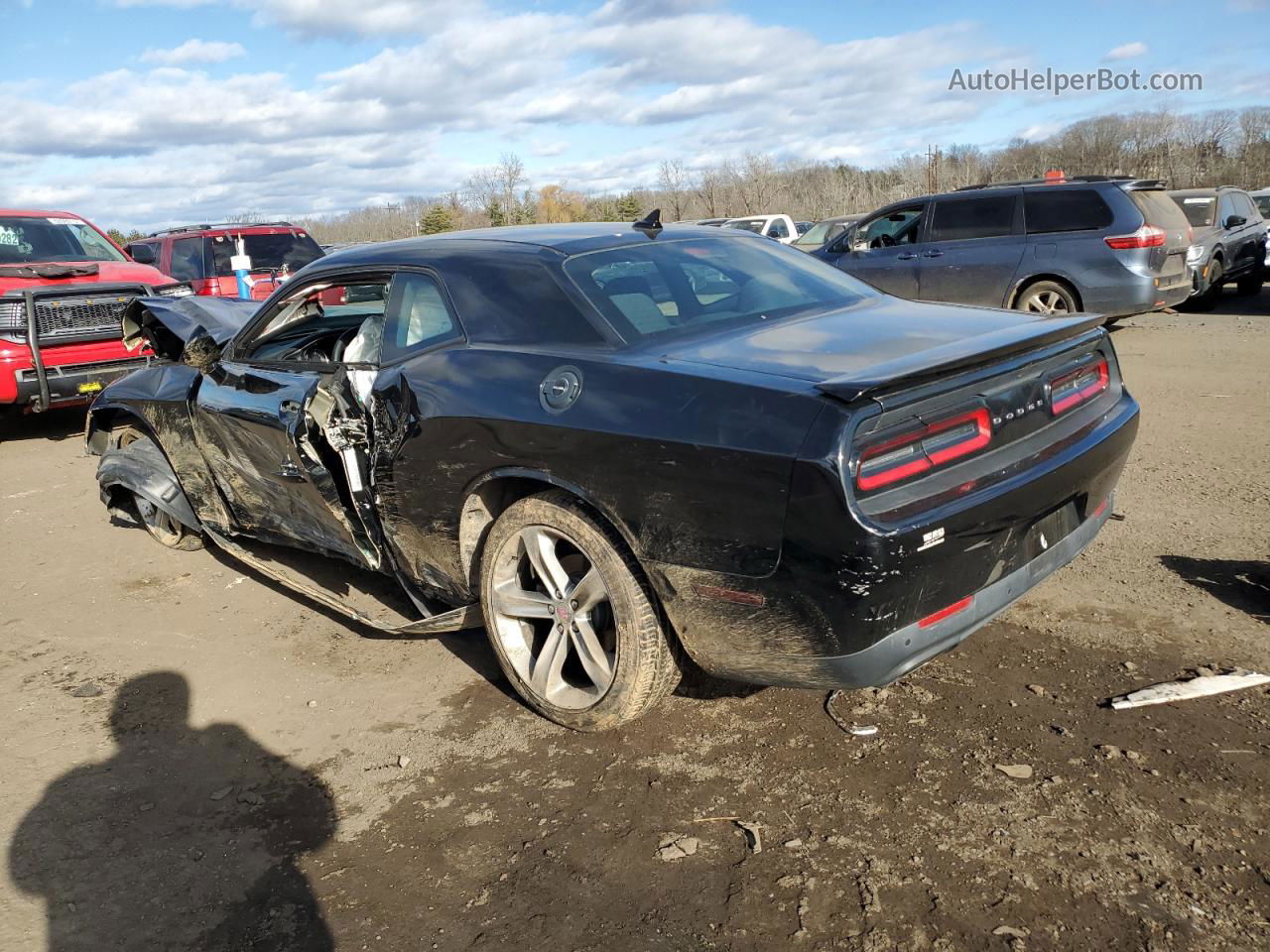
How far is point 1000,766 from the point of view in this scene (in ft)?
9.75

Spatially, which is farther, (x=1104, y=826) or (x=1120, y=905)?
(x=1104, y=826)

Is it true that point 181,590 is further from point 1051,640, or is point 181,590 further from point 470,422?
point 1051,640

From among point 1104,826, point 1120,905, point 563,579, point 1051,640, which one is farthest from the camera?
point 1051,640

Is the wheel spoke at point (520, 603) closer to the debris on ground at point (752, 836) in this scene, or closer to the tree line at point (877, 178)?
the debris on ground at point (752, 836)

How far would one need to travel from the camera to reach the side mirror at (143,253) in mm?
12648

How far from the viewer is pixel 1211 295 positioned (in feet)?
48.0

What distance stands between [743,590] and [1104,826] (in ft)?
3.81

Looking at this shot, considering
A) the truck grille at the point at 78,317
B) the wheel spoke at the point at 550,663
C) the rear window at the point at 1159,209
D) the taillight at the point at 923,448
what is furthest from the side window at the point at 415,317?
the rear window at the point at 1159,209

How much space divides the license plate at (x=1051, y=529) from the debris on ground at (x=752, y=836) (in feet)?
3.81

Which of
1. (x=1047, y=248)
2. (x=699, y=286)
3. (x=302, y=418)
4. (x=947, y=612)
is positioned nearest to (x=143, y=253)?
(x=302, y=418)

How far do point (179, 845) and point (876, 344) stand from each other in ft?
8.68

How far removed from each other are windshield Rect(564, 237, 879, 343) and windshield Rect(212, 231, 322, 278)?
31.6 feet

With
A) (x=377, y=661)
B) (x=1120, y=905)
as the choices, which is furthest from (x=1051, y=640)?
(x=377, y=661)

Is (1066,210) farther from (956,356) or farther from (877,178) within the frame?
(877,178)
